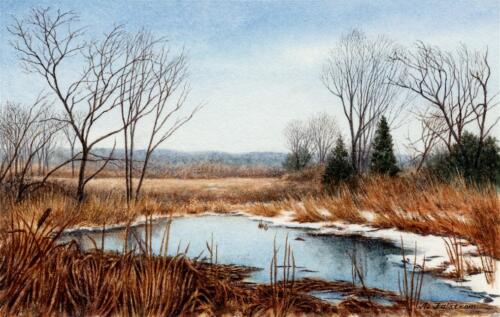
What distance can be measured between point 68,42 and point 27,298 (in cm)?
419

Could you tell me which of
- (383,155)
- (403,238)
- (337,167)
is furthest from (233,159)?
(403,238)

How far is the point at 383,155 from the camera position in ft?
31.3

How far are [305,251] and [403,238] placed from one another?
1.48 meters

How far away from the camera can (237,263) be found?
13.4 ft

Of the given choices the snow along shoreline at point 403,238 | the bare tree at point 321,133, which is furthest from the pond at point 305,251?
the bare tree at point 321,133

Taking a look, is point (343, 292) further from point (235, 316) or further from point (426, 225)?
point (426, 225)

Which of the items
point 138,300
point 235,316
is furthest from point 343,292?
point 138,300

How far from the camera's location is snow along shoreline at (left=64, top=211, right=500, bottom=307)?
3.36 m

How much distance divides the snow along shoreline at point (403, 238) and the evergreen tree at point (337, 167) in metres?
1.49

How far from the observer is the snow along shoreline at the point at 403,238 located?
11.0 ft

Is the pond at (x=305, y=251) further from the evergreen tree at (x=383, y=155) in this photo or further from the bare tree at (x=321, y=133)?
the evergreen tree at (x=383, y=155)

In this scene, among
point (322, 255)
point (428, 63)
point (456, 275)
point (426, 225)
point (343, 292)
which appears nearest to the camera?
point (343, 292)
